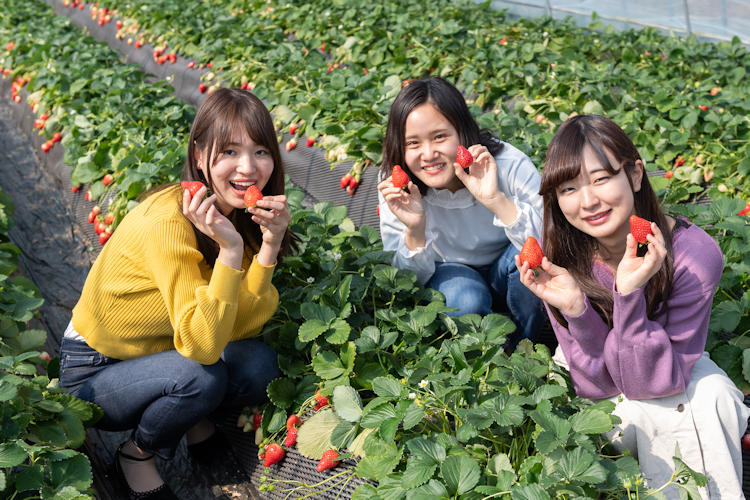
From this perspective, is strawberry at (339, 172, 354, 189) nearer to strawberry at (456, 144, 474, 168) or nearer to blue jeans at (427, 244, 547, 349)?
blue jeans at (427, 244, 547, 349)

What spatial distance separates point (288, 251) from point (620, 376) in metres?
1.06

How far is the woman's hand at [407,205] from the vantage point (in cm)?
213

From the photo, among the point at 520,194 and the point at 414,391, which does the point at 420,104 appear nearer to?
the point at 520,194

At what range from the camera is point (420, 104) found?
7.11 ft

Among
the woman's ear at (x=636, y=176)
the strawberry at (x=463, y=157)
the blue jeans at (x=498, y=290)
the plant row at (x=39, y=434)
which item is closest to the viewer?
the plant row at (x=39, y=434)

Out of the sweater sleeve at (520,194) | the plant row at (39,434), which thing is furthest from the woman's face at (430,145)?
the plant row at (39,434)

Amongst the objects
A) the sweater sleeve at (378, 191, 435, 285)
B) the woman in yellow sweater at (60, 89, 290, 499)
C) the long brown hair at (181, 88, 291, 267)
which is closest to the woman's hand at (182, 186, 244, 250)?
the woman in yellow sweater at (60, 89, 290, 499)

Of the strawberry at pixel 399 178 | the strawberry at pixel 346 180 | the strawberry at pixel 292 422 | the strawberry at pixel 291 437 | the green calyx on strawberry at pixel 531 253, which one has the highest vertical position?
the green calyx on strawberry at pixel 531 253

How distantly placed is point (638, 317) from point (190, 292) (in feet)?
3.53

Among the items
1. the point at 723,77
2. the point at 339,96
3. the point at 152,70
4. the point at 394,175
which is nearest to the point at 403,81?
the point at 339,96

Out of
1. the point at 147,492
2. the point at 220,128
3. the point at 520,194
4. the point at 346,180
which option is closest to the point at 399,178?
the point at 520,194

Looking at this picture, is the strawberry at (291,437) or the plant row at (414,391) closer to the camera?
the plant row at (414,391)

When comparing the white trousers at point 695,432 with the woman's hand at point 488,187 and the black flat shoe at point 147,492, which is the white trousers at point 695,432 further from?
the black flat shoe at point 147,492

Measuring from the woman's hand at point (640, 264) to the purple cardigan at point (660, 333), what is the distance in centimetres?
3
